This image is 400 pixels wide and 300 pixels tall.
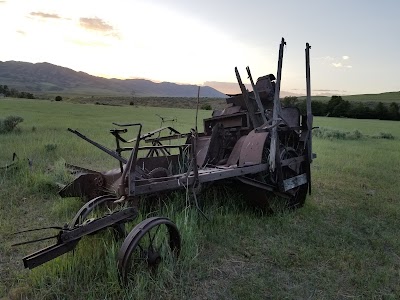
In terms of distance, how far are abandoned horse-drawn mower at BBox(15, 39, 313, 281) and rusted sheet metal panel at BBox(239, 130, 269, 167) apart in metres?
0.02

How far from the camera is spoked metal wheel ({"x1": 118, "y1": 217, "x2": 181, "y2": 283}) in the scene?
12.6ft

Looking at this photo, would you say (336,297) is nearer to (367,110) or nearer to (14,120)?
(14,120)

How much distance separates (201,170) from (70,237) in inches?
105

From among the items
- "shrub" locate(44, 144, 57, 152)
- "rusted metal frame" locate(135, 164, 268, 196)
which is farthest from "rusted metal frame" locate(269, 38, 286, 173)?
"shrub" locate(44, 144, 57, 152)

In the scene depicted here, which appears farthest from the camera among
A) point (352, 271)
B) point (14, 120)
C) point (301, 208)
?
point (14, 120)

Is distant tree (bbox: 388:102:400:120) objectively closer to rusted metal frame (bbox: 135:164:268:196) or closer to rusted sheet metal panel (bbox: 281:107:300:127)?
rusted sheet metal panel (bbox: 281:107:300:127)

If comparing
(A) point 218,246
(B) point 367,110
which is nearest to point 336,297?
(A) point 218,246

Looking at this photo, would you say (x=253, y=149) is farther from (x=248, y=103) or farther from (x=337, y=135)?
(x=337, y=135)

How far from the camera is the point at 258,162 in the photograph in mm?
6273

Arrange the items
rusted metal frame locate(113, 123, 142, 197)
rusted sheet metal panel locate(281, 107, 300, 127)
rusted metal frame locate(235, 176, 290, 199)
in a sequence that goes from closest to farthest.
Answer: rusted metal frame locate(113, 123, 142, 197) → rusted metal frame locate(235, 176, 290, 199) → rusted sheet metal panel locate(281, 107, 300, 127)

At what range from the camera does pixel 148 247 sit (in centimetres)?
434

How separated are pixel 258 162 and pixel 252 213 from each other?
1109 millimetres

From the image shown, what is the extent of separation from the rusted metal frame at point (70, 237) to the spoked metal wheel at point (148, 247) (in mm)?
328

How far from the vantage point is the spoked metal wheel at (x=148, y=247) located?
385 centimetres
